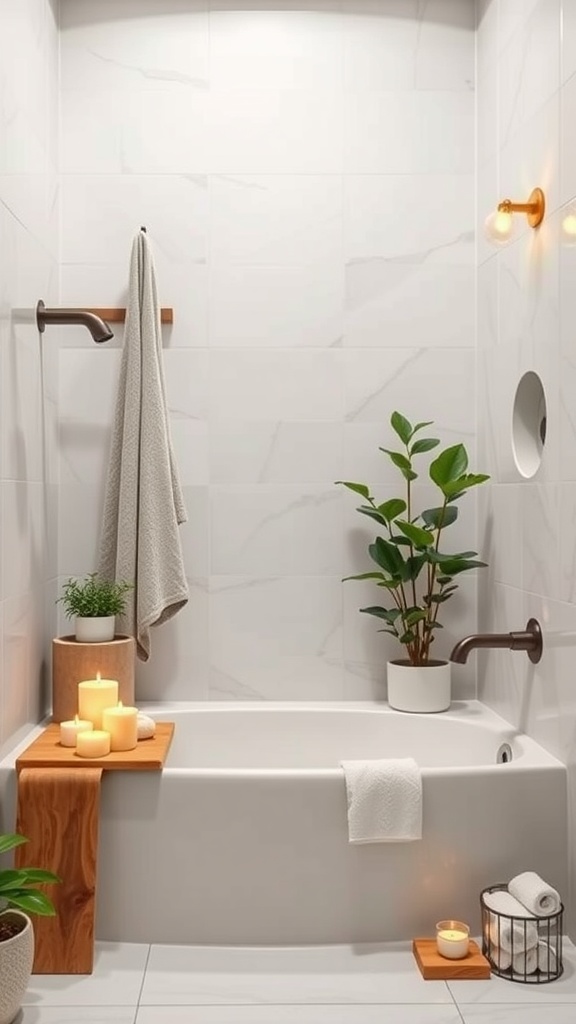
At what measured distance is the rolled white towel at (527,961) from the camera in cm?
198

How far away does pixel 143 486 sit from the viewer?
2.72 meters

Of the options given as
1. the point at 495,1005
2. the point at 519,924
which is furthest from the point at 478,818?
the point at 495,1005

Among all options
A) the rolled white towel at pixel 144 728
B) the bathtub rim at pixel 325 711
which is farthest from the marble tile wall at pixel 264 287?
the rolled white towel at pixel 144 728

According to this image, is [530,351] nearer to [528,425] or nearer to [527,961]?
[528,425]

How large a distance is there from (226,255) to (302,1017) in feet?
6.61

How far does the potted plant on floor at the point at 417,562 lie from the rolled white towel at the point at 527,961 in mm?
833

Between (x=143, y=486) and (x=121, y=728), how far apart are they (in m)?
0.72

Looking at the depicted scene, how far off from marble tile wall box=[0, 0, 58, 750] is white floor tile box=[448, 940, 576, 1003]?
1.13 m

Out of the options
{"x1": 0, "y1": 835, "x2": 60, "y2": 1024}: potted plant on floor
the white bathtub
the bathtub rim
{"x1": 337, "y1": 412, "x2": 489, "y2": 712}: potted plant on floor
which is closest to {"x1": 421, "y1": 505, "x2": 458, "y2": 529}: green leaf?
{"x1": 337, "y1": 412, "x2": 489, "y2": 712}: potted plant on floor

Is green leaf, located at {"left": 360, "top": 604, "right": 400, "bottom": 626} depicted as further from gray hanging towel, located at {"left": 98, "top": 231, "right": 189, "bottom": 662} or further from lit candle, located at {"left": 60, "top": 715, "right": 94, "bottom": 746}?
lit candle, located at {"left": 60, "top": 715, "right": 94, "bottom": 746}

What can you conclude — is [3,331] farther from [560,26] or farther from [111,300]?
[560,26]

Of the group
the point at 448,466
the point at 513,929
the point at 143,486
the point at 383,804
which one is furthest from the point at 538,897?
the point at 143,486

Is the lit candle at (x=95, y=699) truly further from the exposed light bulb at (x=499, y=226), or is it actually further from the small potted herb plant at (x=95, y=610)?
the exposed light bulb at (x=499, y=226)

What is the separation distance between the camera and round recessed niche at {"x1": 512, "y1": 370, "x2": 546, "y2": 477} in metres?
2.55
